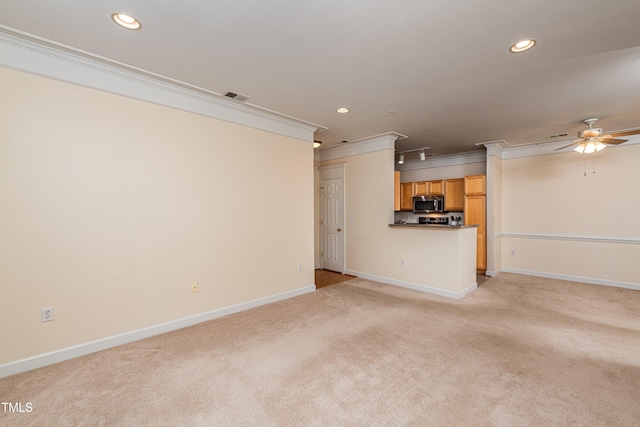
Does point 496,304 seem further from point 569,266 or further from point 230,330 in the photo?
point 230,330

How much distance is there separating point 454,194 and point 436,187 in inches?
17.9

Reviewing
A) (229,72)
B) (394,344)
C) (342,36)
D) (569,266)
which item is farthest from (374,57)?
(569,266)

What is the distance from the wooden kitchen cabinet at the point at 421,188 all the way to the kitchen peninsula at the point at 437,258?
7.93 ft

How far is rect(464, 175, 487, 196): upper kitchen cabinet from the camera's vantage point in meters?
5.86

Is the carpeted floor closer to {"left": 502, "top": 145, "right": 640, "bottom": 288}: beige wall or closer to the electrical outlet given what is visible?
the electrical outlet

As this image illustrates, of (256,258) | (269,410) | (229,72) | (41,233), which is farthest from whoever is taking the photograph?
→ (256,258)

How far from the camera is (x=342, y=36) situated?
2.15m

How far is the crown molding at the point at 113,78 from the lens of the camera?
224cm

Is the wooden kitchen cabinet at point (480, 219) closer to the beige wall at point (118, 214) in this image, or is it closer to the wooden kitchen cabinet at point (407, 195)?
the wooden kitchen cabinet at point (407, 195)

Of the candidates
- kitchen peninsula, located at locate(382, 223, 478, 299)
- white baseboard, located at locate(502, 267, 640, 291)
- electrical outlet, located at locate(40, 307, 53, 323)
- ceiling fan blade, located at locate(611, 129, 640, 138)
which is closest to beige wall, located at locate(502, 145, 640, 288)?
white baseboard, located at locate(502, 267, 640, 291)

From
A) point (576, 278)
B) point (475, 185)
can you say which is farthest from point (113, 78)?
point (576, 278)

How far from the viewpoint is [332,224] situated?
600cm

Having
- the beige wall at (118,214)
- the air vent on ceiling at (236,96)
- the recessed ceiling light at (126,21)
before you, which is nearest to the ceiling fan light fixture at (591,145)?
the beige wall at (118,214)

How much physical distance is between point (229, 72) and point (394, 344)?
3132mm
